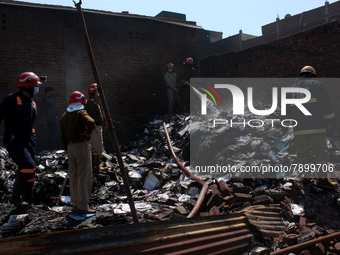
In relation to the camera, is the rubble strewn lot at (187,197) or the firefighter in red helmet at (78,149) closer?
the rubble strewn lot at (187,197)

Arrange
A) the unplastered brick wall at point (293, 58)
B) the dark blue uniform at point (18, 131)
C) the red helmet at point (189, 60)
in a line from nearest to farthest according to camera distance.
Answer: the dark blue uniform at point (18, 131) < the unplastered brick wall at point (293, 58) < the red helmet at point (189, 60)

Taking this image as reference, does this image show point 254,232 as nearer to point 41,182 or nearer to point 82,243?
point 82,243

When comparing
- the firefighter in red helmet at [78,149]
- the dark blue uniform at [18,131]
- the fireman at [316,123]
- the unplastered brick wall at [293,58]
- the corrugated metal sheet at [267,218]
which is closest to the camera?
the corrugated metal sheet at [267,218]

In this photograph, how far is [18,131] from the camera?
3600mm

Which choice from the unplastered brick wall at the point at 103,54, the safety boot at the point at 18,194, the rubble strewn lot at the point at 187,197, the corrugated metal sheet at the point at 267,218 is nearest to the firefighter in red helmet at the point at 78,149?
the rubble strewn lot at the point at 187,197

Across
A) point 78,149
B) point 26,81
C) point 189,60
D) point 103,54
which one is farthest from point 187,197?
point 189,60

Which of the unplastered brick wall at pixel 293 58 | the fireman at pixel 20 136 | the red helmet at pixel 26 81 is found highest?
the unplastered brick wall at pixel 293 58

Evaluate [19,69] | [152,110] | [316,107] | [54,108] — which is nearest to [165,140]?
[152,110]

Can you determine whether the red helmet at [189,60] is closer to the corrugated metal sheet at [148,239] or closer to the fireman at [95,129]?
the fireman at [95,129]

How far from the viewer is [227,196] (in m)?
4.12

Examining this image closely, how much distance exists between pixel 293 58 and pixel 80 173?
655 cm

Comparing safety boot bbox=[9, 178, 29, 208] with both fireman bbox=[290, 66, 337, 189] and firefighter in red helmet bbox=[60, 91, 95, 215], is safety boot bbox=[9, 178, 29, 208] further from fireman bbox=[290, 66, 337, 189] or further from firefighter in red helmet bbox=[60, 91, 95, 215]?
fireman bbox=[290, 66, 337, 189]

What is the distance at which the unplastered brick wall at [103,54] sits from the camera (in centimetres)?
819

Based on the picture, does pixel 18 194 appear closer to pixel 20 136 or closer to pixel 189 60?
pixel 20 136
